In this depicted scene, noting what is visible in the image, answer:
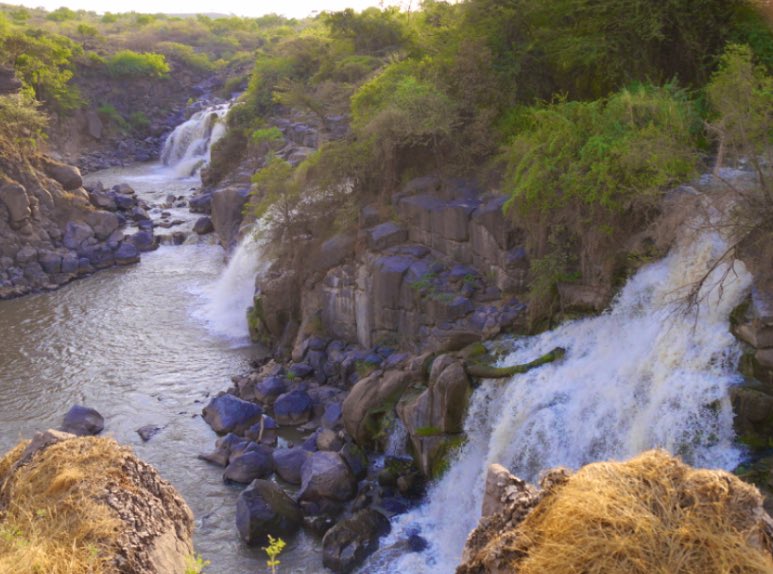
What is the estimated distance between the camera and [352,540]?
13211 mm

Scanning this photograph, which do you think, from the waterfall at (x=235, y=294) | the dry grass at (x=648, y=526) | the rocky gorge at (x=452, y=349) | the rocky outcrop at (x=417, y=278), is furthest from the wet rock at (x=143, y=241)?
the dry grass at (x=648, y=526)

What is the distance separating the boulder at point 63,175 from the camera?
32.0 m

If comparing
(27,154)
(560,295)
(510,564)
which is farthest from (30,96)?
(510,564)

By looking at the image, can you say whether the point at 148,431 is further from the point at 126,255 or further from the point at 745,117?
the point at 126,255

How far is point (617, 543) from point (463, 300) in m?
11.7

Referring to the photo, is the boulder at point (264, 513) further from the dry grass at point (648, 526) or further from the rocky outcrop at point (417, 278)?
the dry grass at point (648, 526)

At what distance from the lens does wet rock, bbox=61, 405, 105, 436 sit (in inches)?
689

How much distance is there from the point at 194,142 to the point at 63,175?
12644 millimetres

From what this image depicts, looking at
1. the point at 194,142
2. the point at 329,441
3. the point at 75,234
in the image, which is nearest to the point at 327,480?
the point at 329,441

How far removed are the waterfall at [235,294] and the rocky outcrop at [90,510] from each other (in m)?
14.1

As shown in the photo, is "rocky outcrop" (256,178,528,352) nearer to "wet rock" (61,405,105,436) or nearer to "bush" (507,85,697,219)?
"bush" (507,85,697,219)

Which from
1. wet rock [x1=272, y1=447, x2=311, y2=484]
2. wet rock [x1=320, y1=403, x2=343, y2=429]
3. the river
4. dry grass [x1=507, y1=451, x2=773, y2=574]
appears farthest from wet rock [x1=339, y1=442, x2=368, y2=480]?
dry grass [x1=507, y1=451, x2=773, y2=574]

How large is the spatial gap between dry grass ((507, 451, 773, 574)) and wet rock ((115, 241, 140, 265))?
2636 cm

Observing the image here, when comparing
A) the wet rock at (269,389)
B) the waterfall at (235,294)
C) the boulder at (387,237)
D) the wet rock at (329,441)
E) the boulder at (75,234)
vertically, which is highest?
the boulder at (387,237)
